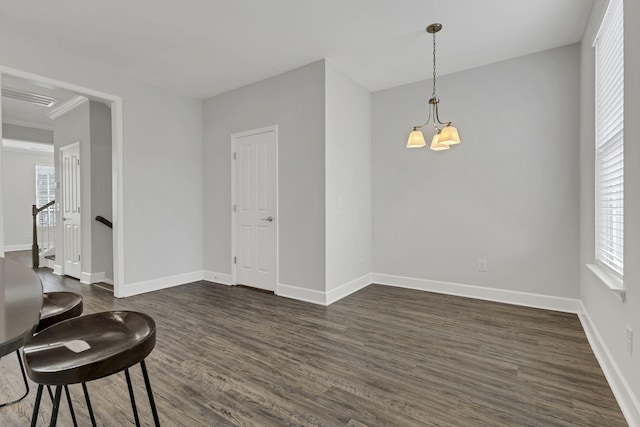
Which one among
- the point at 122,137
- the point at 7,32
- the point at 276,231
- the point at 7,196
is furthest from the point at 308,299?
the point at 7,196

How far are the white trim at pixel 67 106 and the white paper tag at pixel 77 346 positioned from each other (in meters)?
4.55

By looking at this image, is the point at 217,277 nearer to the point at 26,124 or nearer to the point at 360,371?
the point at 360,371

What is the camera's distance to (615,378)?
194 centimetres

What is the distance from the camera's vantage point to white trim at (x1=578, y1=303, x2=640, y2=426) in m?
1.64

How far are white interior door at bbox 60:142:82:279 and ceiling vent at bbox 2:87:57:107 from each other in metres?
0.68

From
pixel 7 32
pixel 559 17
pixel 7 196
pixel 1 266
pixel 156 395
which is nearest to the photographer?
pixel 1 266

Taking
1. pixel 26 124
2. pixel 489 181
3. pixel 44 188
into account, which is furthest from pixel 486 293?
pixel 44 188

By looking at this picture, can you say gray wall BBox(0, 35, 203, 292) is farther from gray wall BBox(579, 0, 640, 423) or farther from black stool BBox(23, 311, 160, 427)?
gray wall BBox(579, 0, 640, 423)

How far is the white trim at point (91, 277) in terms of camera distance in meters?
4.63

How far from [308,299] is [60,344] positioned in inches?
109

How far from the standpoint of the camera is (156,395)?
189 cm

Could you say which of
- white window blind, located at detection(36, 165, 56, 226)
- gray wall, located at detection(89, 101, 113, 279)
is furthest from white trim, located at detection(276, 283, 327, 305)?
white window blind, located at detection(36, 165, 56, 226)

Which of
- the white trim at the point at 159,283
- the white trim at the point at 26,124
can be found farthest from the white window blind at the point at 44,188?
the white trim at the point at 159,283

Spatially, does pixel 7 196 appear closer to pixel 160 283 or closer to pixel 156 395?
pixel 160 283
